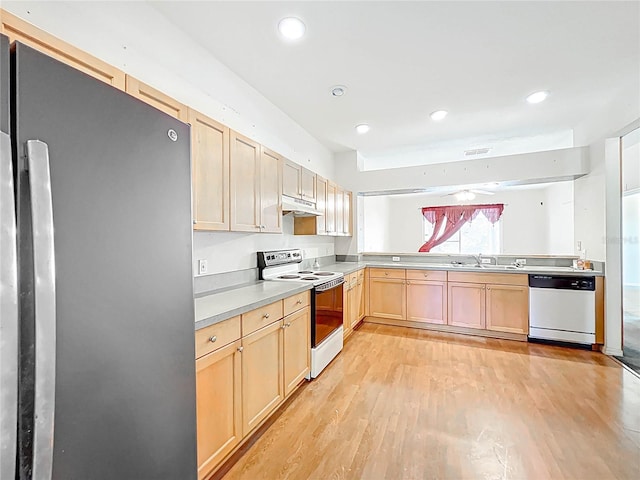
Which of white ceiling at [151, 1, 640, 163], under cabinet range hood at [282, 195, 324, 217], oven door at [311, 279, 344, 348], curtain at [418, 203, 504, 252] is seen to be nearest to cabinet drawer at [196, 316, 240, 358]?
oven door at [311, 279, 344, 348]

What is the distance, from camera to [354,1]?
5.92 ft

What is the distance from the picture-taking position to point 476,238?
7.03 meters

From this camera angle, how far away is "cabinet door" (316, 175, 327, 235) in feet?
11.7

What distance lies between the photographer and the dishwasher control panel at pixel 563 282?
3.38m

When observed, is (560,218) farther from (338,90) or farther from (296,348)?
(296,348)

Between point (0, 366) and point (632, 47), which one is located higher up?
point (632, 47)

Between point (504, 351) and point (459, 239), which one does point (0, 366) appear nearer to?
point (504, 351)

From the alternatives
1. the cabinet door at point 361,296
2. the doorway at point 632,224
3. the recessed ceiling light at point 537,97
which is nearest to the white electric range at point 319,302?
the cabinet door at point 361,296

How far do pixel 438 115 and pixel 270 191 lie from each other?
228cm

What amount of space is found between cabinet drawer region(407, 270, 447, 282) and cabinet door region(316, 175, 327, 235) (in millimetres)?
1467

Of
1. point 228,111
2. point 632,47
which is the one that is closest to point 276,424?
point 228,111

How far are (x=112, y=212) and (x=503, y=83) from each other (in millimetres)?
3320

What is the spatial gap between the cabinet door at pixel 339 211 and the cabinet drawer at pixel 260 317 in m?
2.18

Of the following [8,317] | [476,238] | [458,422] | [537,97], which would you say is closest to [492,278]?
[537,97]
